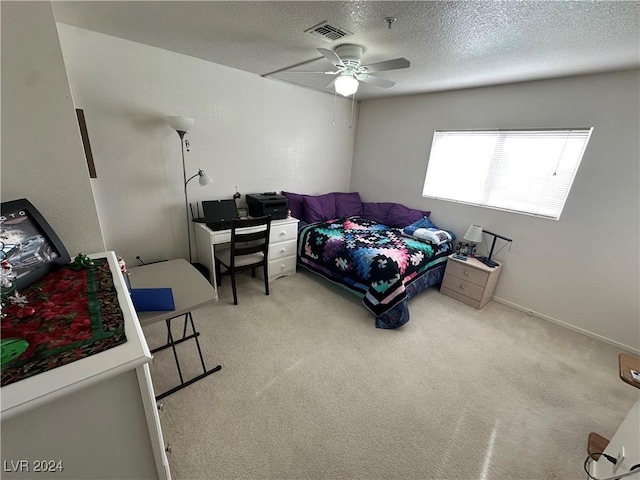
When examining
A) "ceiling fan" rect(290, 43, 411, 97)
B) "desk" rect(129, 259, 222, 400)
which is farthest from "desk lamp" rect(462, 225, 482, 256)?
"desk" rect(129, 259, 222, 400)

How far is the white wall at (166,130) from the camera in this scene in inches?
85.9

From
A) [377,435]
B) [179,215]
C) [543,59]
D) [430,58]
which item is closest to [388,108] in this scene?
[430,58]

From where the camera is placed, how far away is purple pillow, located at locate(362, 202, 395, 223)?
148 inches

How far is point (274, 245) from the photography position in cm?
298

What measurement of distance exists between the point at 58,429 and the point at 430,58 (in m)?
2.95

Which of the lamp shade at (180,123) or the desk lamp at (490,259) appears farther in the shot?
the desk lamp at (490,259)

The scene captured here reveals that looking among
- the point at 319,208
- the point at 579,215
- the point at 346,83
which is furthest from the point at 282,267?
the point at 579,215

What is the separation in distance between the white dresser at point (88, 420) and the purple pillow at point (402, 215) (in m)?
3.20

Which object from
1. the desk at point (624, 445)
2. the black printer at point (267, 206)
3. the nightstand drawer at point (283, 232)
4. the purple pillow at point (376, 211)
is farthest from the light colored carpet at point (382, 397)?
the purple pillow at point (376, 211)

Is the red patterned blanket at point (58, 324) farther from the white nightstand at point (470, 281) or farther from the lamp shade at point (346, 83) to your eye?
the white nightstand at point (470, 281)

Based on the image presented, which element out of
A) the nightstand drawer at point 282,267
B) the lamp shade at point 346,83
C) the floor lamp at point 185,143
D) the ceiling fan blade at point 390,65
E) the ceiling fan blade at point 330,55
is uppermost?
the ceiling fan blade at point 330,55

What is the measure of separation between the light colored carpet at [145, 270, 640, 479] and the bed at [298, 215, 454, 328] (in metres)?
0.25

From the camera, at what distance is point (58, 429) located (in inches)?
28.4

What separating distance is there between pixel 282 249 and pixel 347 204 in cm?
138
